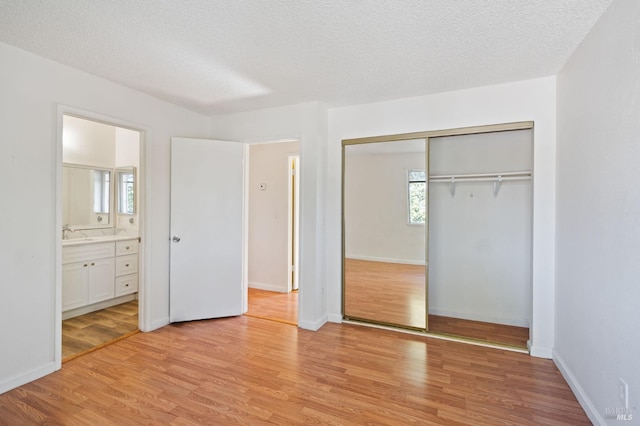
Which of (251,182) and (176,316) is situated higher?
(251,182)

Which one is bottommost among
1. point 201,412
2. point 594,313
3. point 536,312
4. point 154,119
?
point 201,412

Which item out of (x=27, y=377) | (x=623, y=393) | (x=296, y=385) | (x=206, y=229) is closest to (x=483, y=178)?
(x=623, y=393)

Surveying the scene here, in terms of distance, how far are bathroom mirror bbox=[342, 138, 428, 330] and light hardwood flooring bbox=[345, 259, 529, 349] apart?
0.01 meters

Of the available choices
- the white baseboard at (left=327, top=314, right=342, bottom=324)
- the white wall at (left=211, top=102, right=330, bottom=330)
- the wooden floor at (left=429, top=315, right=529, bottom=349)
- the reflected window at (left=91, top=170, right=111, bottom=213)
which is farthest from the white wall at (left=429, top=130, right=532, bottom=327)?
the reflected window at (left=91, top=170, right=111, bottom=213)

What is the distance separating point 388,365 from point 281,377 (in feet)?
2.88

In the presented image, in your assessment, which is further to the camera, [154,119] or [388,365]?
[154,119]

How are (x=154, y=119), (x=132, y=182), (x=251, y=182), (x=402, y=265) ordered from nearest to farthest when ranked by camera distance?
(x=154, y=119), (x=402, y=265), (x=132, y=182), (x=251, y=182)

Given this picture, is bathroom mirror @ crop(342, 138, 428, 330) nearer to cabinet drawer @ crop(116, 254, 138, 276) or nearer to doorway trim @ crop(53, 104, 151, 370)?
doorway trim @ crop(53, 104, 151, 370)

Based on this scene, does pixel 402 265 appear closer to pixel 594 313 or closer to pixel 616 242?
pixel 594 313

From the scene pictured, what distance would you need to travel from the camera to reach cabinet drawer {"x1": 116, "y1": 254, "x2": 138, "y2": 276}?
392 centimetres

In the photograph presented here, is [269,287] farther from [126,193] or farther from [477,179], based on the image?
[477,179]

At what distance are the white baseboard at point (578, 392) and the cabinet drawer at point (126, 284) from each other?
186 inches

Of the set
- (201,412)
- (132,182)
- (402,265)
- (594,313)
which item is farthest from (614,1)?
(132,182)

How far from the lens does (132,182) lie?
4238mm
